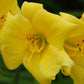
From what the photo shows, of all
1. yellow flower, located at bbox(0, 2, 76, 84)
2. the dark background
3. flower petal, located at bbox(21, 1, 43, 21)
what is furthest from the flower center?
the dark background

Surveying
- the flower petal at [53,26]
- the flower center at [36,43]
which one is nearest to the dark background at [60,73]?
the flower center at [36,43]

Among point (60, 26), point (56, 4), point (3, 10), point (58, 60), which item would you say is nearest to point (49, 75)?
point (58, 60)

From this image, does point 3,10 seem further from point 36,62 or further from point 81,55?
point 81,55

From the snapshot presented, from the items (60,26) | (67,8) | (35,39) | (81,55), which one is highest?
(60,26)

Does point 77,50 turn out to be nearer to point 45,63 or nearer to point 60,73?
point 45,63

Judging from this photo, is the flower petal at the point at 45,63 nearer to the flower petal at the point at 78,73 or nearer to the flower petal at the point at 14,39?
the flower petal at the point at 14,39

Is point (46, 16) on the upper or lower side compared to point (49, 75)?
upper
